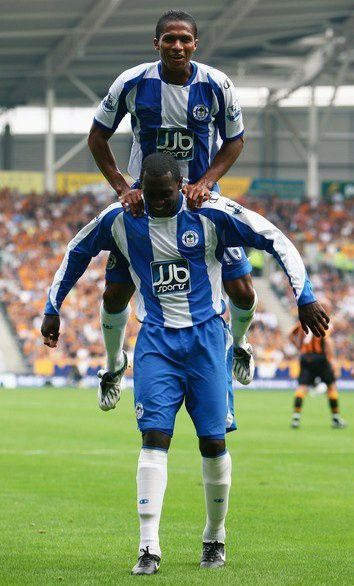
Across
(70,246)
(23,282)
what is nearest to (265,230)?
(70,246)

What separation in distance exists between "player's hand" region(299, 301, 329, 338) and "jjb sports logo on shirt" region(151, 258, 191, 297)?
0.78 metres

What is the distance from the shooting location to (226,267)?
903 centimetres

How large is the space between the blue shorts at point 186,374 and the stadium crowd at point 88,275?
99.8 feet

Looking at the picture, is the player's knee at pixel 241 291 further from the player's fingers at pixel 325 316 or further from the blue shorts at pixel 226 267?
the player's fingers at pixel 325 316

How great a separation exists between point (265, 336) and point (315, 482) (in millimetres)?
29731

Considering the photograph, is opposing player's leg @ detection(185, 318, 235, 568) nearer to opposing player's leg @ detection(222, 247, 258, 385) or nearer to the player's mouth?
opposing player's leg @ detection(222, 247, 258, 385)

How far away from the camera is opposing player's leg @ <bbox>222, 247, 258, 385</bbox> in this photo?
904cm

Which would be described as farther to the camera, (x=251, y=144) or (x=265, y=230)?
(x=251, y=144)

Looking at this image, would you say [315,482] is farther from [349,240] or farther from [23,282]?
[349,240]

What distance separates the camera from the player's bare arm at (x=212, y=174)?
7871 mm

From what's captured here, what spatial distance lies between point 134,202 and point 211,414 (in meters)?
1.37

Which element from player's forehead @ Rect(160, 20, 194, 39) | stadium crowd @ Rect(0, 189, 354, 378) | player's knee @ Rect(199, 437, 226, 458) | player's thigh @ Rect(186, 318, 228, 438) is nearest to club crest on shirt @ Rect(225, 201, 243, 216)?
player's thigh @ Rect(186, 318, 228, 438)

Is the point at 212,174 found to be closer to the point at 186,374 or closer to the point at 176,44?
the point at 176,44

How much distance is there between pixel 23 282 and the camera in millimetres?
43469
